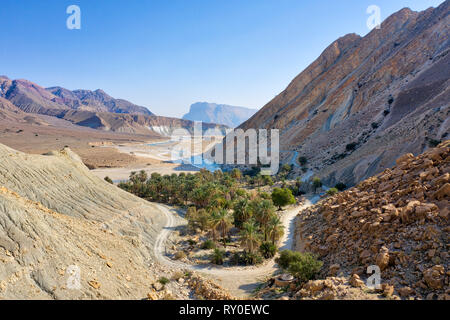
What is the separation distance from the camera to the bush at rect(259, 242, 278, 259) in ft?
79.0

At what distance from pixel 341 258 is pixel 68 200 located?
78.7 ft

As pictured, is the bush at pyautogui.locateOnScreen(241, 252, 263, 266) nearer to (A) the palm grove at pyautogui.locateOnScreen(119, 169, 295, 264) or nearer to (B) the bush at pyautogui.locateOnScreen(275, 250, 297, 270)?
(A) the palm grove at pyautogui.locateOnScreen(119, 169, 295, 264)

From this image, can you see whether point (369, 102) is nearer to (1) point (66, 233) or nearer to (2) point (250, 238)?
(2) point (250, 238)

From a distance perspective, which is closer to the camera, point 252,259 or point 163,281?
point 163,281

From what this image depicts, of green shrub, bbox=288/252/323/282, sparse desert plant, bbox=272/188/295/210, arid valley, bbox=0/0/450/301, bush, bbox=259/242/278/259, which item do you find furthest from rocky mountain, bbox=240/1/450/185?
green shrub, bbox=288/252/323/282

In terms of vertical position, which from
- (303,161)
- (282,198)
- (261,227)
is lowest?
(261,227)

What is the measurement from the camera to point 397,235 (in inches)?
521

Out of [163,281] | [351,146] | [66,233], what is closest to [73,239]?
[66,233]

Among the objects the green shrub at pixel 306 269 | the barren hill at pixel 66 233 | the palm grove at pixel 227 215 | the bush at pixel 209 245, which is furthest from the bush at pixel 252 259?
the green shrub at pixel 306 269

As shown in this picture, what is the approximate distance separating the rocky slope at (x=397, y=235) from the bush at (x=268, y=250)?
4.13 m

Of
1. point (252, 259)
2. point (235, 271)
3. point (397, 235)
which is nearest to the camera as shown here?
point (397, 235)

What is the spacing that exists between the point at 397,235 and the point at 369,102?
203ft

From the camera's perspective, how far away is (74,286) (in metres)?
13.4

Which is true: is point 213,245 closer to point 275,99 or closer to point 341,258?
point 341,258
